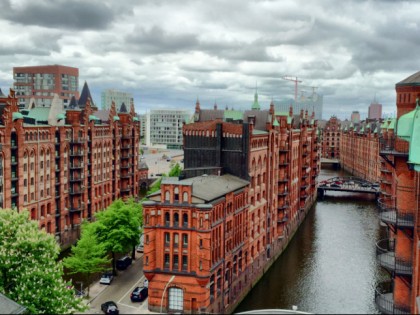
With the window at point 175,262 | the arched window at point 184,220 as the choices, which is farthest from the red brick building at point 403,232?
Result: the window at point 175,262

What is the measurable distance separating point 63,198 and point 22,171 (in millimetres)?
14094

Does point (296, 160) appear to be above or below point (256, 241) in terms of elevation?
above

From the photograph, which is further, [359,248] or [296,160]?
[296,160]

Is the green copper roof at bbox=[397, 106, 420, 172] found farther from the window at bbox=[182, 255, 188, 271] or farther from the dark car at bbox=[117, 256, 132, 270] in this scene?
the dark car at bbox=[117, 256, 132, 270]

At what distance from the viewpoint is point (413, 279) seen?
44156 mm

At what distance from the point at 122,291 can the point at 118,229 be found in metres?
10.8

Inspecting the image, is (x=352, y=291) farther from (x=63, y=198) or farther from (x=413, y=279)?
(x=63, y=198)

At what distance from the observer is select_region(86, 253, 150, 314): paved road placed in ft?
205

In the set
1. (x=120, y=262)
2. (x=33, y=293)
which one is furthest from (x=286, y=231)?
(x=33, y=293)

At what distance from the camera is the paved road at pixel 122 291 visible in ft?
205

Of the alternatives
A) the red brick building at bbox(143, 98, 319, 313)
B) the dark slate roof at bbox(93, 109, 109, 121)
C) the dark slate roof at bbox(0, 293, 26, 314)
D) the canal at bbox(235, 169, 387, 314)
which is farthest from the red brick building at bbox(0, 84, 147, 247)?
the canal at bbox(235, 169, 387, 314)

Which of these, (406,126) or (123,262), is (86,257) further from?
(406,126)

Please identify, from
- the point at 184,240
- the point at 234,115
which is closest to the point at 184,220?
the point at 184,240

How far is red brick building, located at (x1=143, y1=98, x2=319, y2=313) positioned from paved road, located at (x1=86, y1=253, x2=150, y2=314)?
4087 millimetres
